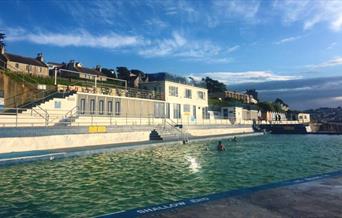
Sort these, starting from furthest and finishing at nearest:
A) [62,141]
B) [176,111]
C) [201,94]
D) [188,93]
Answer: [201,94], [188,93], [176,111], [62,141]

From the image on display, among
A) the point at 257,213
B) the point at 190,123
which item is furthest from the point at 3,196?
the point at 190,123

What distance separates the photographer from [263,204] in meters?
7.86

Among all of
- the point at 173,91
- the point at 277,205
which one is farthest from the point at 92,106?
the point at 277,205

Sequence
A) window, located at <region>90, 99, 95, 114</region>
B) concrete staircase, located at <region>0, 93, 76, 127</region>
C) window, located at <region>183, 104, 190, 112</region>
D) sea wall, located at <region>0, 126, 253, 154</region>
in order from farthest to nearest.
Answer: window, located at <region>183, 104, 190, 112</region>
window, located at <region>90, 99, 95, 114</region>
concrete staircase, located at <region>0, 93, 76, 127</region>
sea wall, located at <region>0, 126, 253, 154</region>

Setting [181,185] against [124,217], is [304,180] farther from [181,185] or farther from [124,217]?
[124,217]

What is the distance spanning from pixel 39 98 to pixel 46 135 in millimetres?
8149

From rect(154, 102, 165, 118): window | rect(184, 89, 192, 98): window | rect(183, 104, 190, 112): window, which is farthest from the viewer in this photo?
rect(184, 89, 192, 98): window

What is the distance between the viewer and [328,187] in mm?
9664

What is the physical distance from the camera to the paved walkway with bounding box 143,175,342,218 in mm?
6988

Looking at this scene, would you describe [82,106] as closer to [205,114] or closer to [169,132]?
[169,132]

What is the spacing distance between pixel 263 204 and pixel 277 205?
0.33 metres

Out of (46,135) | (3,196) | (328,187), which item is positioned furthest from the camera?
(46,135)

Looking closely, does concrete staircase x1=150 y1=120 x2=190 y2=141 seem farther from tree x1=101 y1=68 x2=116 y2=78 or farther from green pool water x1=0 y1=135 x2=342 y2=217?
tree x1=101 y1=68 x2=116 y2=78

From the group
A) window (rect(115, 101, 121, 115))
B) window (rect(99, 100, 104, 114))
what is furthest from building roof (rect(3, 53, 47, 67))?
window (rect(99, 100, 104, 114))
